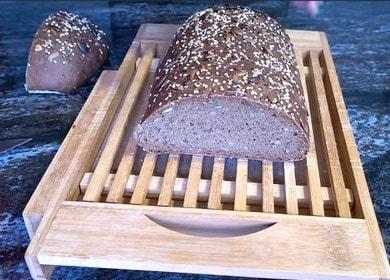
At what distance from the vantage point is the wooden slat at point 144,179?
0.96m

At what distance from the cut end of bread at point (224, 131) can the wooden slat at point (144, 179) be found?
0.11ft

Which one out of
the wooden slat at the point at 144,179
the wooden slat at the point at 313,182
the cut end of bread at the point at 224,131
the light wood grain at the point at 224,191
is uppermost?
the cut end of bread at the point at 224,131

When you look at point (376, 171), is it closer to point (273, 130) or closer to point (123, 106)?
point (273, 130)

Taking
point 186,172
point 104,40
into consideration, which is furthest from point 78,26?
point 186,172

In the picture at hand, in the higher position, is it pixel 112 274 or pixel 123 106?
pixel 123 106

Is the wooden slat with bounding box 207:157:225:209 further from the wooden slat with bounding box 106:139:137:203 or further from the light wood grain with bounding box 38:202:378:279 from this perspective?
the wooden slat with bounding box 106:139:137:203

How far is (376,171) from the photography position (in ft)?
3.83

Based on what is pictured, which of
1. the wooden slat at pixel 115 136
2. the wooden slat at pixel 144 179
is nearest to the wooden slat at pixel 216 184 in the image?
the wooden slat at pixel 144 179

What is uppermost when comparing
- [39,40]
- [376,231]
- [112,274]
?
[39,40]

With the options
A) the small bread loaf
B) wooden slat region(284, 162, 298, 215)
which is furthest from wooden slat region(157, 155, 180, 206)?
the small bread loaf

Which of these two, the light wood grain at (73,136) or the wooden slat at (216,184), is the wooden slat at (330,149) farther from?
the light wood grain at (73,136)

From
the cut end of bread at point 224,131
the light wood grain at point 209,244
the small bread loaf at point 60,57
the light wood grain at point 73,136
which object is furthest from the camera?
the small bread loaf at point 60,57

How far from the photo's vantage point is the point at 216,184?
3.32ft

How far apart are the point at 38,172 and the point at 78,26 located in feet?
1.97
